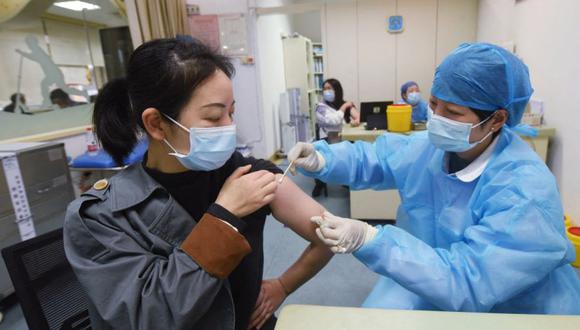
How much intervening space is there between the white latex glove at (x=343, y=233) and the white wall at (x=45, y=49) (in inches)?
103

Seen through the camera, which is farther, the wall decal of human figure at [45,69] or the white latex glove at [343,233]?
the wall decal of human figure at [45,69]

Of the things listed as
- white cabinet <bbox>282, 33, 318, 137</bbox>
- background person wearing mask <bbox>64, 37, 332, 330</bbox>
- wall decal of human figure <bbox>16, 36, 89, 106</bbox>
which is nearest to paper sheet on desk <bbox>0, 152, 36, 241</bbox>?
wall decal of human figure <bbox>16, 36, 89, 106</bbox>

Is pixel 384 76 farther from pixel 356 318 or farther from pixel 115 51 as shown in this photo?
pixel 356 318

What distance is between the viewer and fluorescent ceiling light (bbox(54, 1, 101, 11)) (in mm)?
2816

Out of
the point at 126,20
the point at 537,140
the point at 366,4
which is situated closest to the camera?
the point at 537,140

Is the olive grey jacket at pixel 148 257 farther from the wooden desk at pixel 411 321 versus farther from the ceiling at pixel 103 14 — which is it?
the ceiling at pixel 103 14

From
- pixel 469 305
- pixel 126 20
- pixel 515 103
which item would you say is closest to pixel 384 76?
pixel 126 20

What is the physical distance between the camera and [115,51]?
336cm

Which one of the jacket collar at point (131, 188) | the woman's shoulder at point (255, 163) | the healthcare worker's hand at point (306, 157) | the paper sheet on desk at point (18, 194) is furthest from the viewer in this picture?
the paper sheet on desk at point (18, 194)

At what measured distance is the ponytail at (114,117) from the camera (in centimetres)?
91

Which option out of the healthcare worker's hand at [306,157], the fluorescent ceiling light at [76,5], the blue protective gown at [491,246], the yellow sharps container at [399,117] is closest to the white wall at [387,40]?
the yellow sharps container at [399,117]

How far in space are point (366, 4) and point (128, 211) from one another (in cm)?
444

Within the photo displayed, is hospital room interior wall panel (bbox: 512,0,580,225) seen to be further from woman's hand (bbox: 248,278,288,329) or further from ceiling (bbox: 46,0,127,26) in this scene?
ceiling (bbox: 46,0,127,26)

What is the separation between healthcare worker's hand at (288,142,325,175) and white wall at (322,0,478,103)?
3.58 metres
